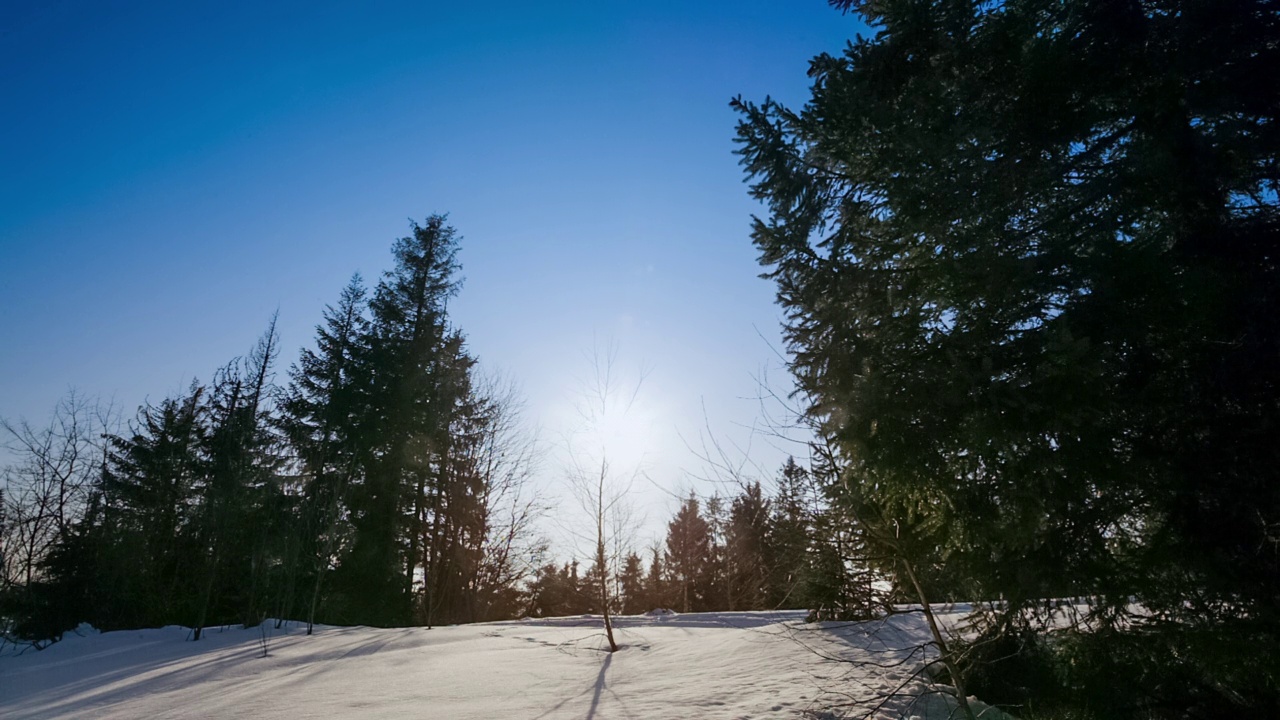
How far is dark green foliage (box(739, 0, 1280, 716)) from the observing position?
12.8 feet

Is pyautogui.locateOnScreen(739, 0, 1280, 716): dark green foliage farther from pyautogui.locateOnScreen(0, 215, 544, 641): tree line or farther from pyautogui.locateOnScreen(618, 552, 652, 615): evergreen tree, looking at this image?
pyautogui.locateOnScreen(618, 552, 652, 615): evergreen tree

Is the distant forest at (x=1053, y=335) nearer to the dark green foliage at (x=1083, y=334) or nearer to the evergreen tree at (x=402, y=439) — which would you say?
the dark green foliage at (x=1083, y=334)

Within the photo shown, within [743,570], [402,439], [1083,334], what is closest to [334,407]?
[402,439]

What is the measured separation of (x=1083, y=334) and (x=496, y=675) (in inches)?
290

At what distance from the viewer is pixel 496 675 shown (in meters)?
7.41

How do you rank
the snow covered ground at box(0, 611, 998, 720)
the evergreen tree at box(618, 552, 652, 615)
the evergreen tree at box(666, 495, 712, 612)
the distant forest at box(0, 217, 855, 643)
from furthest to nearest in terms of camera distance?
the evergreen tree at box(618, 552, 652, 615) → the evergreen tree at box(666, 495, 712, 612) → the distant forest at box(0, 217, 855, 643) → the snow covered ground at box(0, 611, 998, 720)

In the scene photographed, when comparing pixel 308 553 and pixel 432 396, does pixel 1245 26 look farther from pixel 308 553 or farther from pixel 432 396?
pixel 432 396

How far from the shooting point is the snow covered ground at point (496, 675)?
5.71 meters

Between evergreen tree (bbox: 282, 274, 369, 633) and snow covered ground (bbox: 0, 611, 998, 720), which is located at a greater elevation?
evergreen tree (bbox: 282, 274, 369, 633)

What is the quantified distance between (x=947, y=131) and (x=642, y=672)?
7173 millimetres

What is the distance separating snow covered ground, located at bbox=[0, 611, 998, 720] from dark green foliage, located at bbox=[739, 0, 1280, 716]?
1.62 m

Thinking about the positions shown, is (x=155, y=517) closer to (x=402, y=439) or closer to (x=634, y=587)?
(x=402, y=439)

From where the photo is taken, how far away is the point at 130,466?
22125 mm

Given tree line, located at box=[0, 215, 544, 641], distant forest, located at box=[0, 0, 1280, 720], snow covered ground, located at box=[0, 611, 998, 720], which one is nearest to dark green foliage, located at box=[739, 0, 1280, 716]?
distant forest, located at box=[0, 0, 1280, 720]
